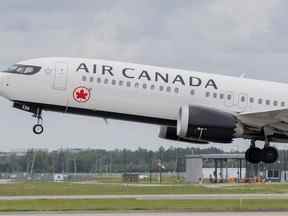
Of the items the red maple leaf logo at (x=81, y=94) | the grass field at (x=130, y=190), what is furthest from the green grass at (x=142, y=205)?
the grass field at (x=130, y=190)

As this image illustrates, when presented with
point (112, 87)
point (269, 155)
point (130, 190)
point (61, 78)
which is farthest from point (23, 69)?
point (130, 190)

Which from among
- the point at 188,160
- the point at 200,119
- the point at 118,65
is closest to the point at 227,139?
the point at 200,119

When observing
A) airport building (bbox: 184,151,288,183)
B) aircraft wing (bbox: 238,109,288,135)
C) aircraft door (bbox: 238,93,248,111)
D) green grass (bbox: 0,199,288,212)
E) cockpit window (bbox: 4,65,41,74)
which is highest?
airport building (bbox: 184,151,288,183)

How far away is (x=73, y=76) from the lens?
1988 inches

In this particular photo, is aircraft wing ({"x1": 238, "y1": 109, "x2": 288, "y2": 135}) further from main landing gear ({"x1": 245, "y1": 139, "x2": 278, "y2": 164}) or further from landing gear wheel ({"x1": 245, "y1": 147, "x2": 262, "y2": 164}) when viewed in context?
landing gear wheel ({"x1": 245, "y1": 147, "x2": 262, "y2": 164})

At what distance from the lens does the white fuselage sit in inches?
1993

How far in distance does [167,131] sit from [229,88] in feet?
16.2

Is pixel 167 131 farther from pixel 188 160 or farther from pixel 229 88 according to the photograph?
pixel 188 160

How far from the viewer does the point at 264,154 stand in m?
53.9

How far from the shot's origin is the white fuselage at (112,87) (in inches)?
1993

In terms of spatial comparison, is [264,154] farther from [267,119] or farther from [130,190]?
[130,190]

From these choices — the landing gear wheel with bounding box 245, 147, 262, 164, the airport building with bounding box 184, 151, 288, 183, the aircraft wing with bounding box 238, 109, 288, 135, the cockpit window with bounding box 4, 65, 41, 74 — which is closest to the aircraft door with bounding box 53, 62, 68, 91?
the cockpit window with bounding box 4, 65, 41, 74

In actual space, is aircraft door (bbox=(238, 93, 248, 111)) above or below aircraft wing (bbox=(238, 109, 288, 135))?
above

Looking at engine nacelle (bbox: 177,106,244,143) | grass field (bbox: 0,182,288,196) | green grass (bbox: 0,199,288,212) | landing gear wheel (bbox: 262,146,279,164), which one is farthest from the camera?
grass field (bbox: 0,182,288,196)
